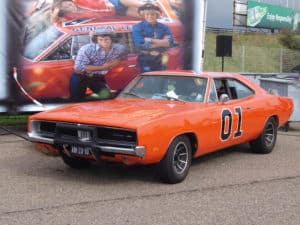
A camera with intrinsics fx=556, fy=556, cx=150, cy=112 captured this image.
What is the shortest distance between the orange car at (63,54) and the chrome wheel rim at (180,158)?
3.94 m

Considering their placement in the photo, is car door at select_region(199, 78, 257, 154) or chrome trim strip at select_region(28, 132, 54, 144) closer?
chrome trim strip at select_region(28, 132, 54, 144)

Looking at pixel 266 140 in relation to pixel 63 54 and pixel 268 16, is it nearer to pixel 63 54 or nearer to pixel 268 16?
pixel 63 54

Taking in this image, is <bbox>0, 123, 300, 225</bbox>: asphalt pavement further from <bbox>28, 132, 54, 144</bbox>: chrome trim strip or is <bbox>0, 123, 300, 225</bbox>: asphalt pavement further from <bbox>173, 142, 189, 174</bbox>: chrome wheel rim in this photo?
<bbox>28, 132, 54, 144</bbox>: chrome trim strip

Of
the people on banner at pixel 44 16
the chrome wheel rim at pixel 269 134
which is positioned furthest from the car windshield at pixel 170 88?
the people on banner at pixel 44 16

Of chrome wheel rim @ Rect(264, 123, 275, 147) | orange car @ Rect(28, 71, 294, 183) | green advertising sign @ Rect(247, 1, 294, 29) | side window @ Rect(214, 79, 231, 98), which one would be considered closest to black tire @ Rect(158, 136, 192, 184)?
orange car @ Rect(28, 71, 294, 183)

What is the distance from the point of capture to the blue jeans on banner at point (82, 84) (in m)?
10.3

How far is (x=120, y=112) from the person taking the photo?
6746 mm

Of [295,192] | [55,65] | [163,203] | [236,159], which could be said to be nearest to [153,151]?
[163,203]

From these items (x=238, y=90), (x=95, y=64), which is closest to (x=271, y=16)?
(x=95, y=64)

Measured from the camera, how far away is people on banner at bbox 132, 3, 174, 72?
36.1 feet

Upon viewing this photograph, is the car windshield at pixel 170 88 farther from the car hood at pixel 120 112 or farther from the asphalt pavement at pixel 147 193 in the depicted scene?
the asphalt pavement at pixel 147 193

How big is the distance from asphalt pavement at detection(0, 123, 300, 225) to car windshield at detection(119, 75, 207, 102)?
1011 mm

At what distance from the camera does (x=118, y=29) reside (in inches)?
422

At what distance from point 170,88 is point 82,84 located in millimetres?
2886
